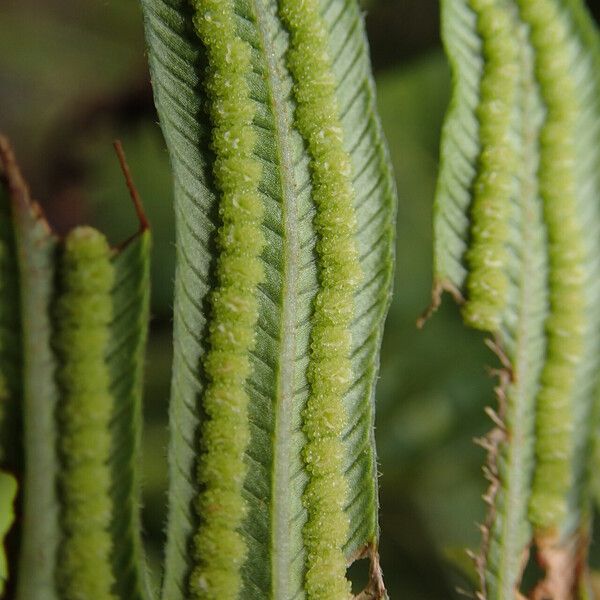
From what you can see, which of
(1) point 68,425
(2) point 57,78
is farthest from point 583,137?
(2) point 57,78

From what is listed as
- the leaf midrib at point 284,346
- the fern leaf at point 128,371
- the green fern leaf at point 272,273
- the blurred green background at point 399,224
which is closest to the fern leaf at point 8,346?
the fern leaf at point 128,371

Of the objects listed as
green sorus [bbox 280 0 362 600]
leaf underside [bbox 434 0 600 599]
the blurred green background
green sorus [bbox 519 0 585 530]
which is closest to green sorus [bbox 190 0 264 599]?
green sorus [bbox 280 0 362 600]

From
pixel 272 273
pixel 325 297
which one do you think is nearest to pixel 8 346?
pixel 272 273

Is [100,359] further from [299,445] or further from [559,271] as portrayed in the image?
[559,271]

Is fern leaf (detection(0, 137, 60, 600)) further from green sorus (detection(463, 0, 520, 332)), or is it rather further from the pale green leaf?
green sorus (detection(463, 0, 520, 332))

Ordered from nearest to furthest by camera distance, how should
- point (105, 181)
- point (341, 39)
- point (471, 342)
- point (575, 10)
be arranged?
point (341, 39)
point (575, 10)
point (471, 342)
point (105, 181)

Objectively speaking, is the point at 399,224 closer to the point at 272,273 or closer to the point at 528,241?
the point at 528,241
